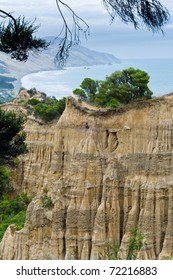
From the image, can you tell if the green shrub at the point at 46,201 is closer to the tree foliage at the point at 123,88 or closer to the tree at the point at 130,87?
the tree foliage at the point at 123,88

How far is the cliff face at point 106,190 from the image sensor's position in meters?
21.6

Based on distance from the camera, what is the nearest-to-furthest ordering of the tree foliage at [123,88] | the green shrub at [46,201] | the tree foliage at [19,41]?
the tree foliage at [19,41] → the green shrub at [46,201] → the tree foliage at [123,88]

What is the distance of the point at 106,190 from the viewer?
23047mm

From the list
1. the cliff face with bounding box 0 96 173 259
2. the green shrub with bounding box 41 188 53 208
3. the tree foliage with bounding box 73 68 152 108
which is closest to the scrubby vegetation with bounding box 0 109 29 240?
the green shrub with bounding box 41 188 53 208

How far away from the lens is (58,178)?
27297 mm

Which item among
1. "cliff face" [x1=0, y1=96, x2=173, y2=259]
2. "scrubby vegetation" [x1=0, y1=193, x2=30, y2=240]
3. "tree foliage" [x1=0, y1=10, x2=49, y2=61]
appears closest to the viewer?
"tree foliage" [x1=0, y1=10, x2=49, y2=61]

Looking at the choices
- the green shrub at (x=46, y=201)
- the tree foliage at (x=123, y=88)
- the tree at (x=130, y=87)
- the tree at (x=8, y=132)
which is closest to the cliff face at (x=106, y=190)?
the green shrub at (x=46, y=201)

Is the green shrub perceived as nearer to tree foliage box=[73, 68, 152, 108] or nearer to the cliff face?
the cliff face

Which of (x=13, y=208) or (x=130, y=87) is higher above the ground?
(x=130, y=87)

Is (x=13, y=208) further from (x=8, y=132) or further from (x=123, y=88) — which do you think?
(x=8, y=132)

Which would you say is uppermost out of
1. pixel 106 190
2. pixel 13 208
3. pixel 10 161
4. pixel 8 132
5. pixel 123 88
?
pixel 123 88

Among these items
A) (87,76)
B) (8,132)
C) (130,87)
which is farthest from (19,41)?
A: (87,76)

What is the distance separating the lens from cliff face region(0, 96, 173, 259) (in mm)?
21578

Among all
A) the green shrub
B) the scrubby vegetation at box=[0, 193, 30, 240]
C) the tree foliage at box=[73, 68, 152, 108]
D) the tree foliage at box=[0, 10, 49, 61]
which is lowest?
the scrubby vegetation at box=[0, 193, 30, 240]
